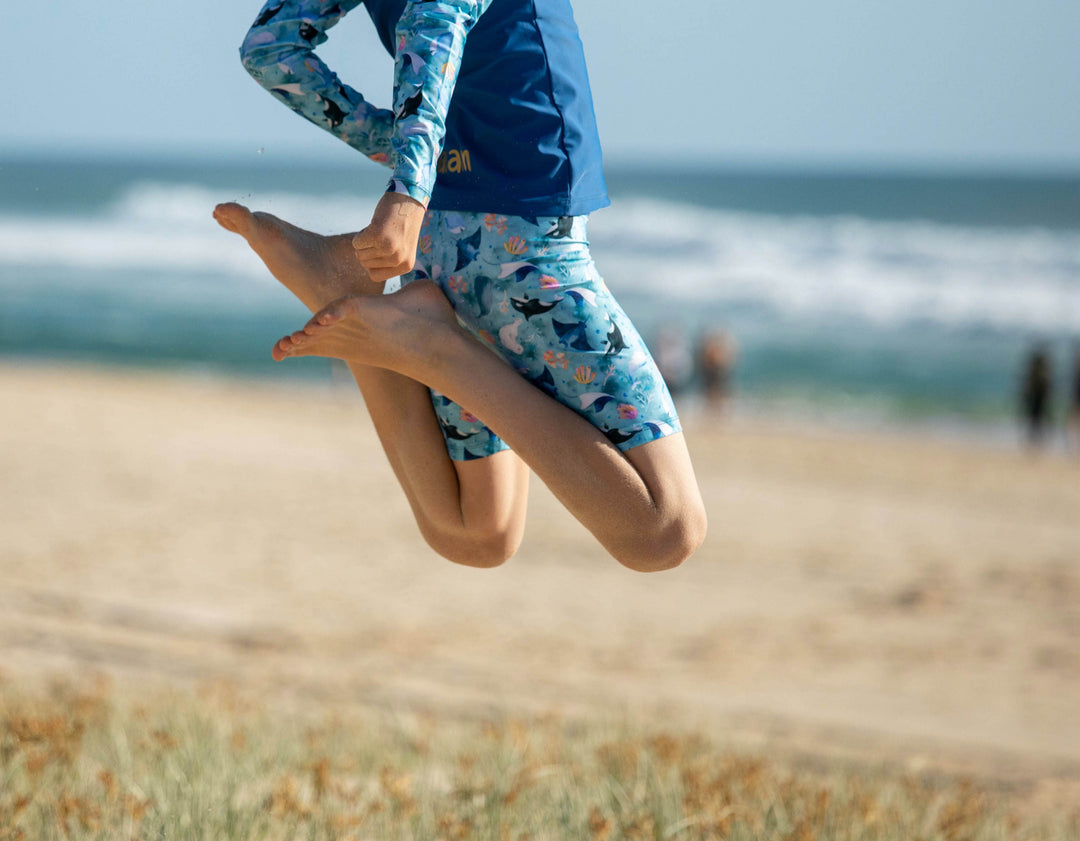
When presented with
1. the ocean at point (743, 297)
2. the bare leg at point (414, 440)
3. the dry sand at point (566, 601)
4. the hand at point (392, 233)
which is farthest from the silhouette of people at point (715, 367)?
the hand at point (392, 233)

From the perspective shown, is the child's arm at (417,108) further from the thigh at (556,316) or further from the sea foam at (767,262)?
the sea foam at (767,262)

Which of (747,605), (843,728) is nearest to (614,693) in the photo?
(843,728)

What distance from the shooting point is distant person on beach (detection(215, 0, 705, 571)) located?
2086 mm

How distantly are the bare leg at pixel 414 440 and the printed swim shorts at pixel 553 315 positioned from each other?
0.65ft

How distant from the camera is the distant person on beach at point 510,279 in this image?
6.84 feet

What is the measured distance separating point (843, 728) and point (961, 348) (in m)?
18.5

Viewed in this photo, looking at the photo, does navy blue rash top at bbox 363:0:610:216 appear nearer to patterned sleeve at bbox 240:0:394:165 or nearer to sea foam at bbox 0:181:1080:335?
patterned sleeve at bbox 240:0:394:165

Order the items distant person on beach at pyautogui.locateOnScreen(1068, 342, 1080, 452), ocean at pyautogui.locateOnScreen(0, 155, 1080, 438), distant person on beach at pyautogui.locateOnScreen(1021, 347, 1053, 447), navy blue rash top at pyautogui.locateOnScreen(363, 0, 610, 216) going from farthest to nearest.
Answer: ocean at pyautogui.locateOnScreen(0, 155, 1080, 438), distant person on beach at pyautogui.locateOnScreen(1021, 347, 1053, 447), distant person on beach at pyautogui.locateOnScreen(1068, 342, 1080, 452), navy blue rash top at pyautogui.locateOnScreen(363, 0, 610, 216)

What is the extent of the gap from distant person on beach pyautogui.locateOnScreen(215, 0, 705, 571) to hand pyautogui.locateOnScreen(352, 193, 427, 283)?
0.02 m

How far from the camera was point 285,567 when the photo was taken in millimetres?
8406

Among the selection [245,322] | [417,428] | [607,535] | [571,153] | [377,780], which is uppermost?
[245,322]

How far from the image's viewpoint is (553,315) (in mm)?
2139

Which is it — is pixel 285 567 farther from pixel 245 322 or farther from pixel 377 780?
pixel 245 322

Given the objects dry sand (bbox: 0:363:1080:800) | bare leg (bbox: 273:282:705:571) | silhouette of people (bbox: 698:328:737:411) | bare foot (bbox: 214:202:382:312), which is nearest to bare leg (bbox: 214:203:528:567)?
bare foot (bbox: 214:202:382:312)
